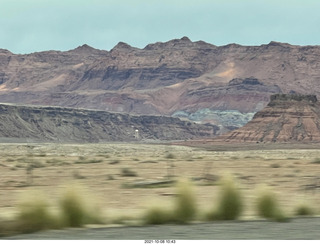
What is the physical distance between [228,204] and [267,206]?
52.0 inches

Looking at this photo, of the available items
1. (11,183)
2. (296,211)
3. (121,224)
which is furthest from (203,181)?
(121,224)

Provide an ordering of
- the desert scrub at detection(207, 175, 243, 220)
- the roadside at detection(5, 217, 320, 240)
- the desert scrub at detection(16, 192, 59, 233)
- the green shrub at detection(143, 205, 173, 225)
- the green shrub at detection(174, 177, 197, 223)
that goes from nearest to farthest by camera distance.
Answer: the roadside at detection(5, 217, 320, 240), the desert scrub at detection(16, 192, 59, 233), the green shrub at detection(143, 205, 173, 225), the green shrub at detection(174, 177, 197, 223), the desert scrub at detection(207, 175, 243, 220)

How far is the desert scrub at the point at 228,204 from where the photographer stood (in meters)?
20.6

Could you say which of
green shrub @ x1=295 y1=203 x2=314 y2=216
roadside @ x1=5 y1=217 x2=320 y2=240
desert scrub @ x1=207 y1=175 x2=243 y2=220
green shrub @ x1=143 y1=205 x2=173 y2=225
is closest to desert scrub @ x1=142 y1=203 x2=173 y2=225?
green shrub @ x1=143 y1=205 x2=173 y2=225

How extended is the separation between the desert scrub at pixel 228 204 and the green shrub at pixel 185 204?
69cm

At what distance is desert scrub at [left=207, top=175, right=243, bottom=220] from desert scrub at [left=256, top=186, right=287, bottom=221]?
68cm

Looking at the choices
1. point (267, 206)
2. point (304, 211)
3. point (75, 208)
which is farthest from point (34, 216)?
point (304, 211)

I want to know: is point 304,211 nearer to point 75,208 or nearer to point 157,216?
point 157,216

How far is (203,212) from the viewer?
2077 centimetres

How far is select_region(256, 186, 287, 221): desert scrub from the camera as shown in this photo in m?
20.7

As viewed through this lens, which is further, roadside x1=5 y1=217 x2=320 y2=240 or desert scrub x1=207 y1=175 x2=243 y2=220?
desert scrub x1=207 y1=175 x2=243 y2=220

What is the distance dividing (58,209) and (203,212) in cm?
478

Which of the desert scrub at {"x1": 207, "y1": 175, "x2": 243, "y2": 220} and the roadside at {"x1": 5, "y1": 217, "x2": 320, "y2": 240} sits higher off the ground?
the desert scrub at {"x1": 207, "y1": 175, "x2": 243, "y2": 220}

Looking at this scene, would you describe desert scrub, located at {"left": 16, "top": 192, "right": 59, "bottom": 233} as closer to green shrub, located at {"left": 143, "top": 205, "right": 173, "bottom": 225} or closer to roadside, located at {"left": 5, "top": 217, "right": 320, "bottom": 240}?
roadside, located at {"left": 5, "top": 217, "right": 320, "bottom": 240}
